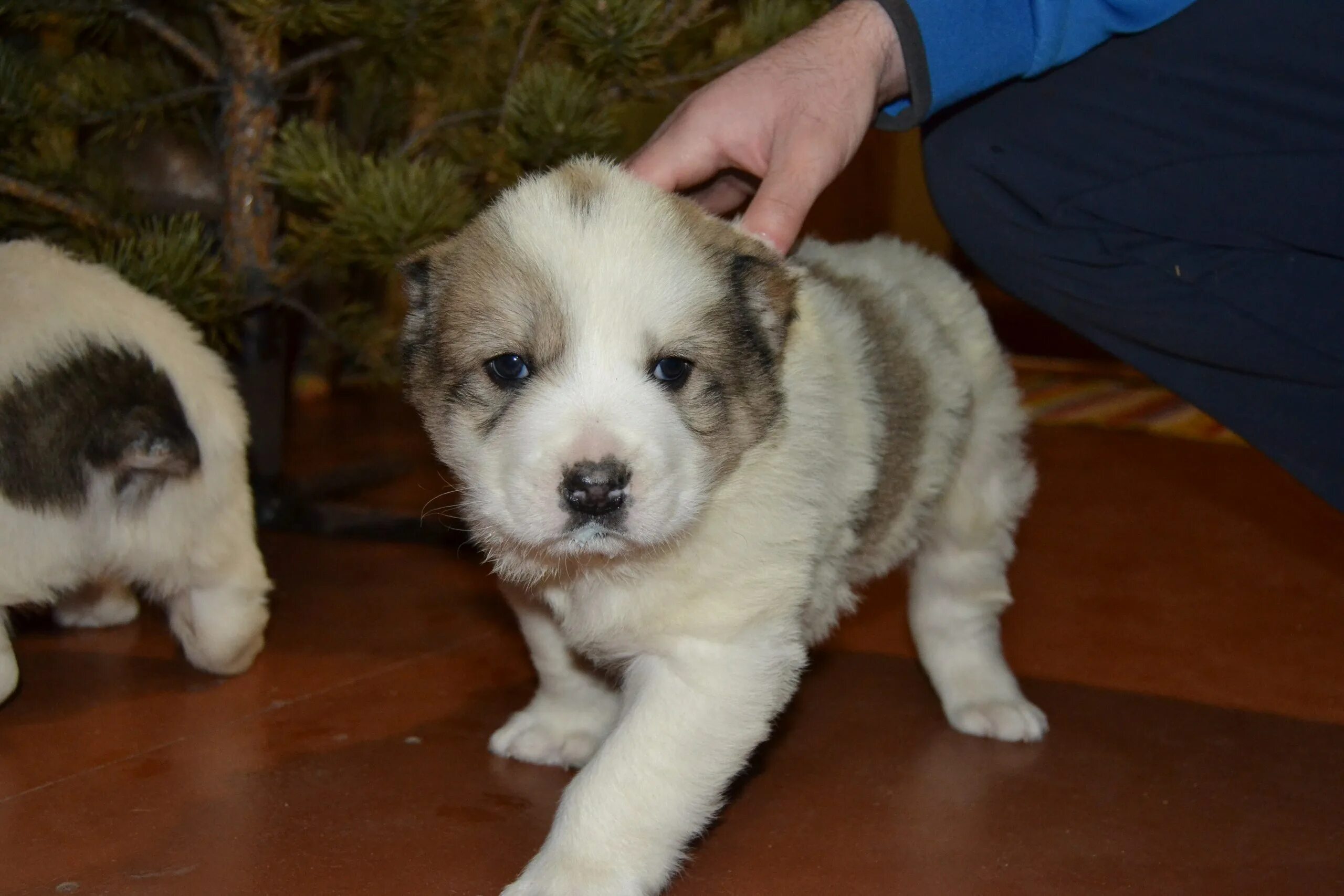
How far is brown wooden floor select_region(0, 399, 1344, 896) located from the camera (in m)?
2.62

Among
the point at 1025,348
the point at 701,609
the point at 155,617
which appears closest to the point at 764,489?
the point at 701,609

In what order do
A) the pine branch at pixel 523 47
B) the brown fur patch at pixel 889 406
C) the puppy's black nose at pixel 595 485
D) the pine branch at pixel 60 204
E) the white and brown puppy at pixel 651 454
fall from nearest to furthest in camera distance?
1. the puppy's black nose at pixel 595 485
2. the white and brown puppy at pixel 651 454
3. the brown fur patch at pixel 889 406
4. the pine branch at pixel 60 204
5. the pine branch at pixel 523 47

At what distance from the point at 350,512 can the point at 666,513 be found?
9.87ft

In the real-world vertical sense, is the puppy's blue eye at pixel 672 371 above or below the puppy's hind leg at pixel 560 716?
above

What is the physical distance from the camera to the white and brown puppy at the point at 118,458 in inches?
122

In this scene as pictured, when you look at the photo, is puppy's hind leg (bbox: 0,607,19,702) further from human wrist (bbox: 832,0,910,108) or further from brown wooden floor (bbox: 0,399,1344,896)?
human wrist (bbox: 832,0,910,108)

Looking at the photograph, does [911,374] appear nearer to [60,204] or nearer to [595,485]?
[595,485]

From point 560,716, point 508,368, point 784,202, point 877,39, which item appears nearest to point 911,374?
point 784,202

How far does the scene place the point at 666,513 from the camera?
7.49 ft

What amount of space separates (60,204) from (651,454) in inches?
98.9

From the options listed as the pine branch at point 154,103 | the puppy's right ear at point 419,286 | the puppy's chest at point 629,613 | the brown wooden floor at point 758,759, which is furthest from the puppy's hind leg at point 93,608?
the puppy's chest at point 629,613

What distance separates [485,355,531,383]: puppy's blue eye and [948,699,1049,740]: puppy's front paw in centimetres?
162

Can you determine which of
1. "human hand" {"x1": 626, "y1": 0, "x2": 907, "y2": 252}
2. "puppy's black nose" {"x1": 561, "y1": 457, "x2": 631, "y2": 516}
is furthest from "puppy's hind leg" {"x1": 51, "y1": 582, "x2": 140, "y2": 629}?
"puppy's black nose" {"x1": 561, "y1": 457, "x2": 631, "y2": 516}

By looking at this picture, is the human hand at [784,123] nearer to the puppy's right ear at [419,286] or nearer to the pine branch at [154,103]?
the puppy's right ear at [419,286]
